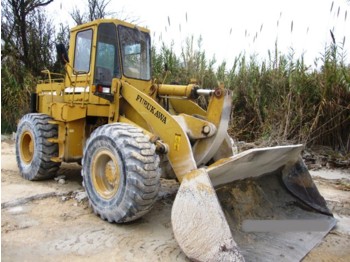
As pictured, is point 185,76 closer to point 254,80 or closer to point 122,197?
point 254,80

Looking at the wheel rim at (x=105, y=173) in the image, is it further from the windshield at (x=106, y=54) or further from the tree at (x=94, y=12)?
the tree at (x=94, y=12)

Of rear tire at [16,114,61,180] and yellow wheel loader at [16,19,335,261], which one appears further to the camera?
rear tire at [16,114,61,180]

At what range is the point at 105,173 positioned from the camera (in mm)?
3727

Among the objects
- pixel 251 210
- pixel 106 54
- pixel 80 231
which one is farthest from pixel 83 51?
pixel 251 210

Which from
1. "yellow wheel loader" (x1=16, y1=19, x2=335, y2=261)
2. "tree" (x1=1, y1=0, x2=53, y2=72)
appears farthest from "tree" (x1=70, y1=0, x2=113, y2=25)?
"yellow wheel loader" (x1=16, y1=19, x2=335, y2=261)

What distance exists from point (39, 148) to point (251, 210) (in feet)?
9.35

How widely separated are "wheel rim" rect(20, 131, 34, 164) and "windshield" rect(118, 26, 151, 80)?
184cm

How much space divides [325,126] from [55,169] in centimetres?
489

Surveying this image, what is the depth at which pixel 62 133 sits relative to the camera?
4742mm

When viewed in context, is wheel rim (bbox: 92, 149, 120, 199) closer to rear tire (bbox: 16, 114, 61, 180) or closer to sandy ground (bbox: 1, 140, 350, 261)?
sandy ground (bbox: 1, 140, 350, 261)

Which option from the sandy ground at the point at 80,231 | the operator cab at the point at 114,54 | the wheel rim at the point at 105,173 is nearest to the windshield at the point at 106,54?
the operator cab at the point at 114,54

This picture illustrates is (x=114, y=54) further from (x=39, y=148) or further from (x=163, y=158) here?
(x=39, y=148)

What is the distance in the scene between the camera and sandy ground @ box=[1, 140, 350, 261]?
291 centimetres

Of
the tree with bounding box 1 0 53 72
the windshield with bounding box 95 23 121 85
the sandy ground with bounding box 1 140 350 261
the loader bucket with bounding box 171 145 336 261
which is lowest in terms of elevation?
the sandy ground with bounding box 1 140 350 261
